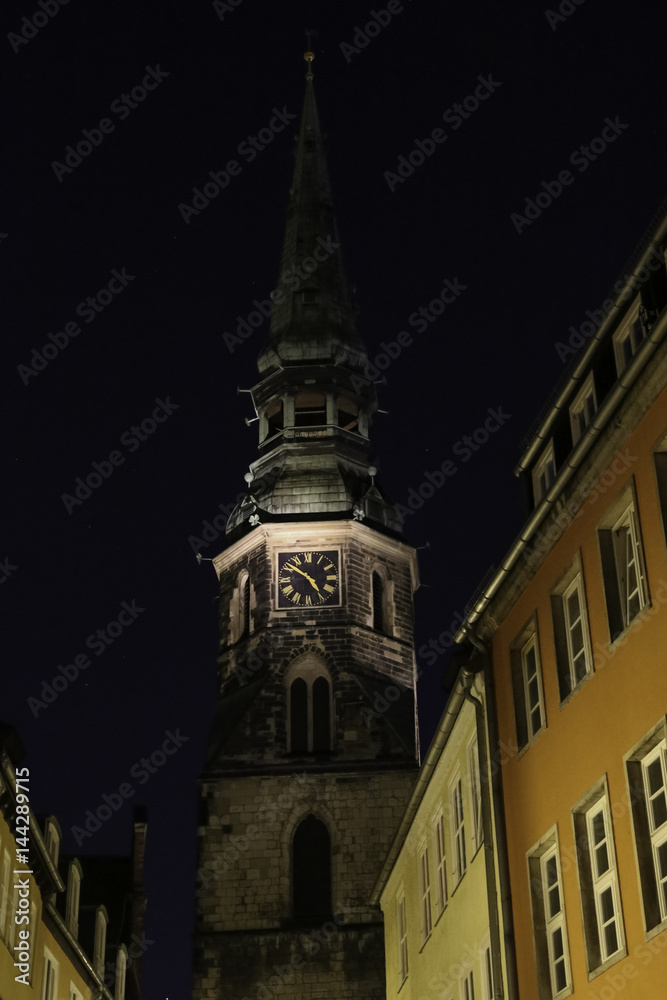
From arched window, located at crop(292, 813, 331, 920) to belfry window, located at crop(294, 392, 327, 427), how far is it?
17.8 metres

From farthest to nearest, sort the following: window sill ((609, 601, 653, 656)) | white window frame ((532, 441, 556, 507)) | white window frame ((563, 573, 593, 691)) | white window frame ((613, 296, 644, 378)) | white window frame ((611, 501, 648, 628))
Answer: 1. white window frame ((532, 441, 556, 507))
2. white window frame ((613, 296, 644, 378))
3. white window frame ((563, 573, 593, 691))
4. white window frame ((611, 501, 648, 628))
5. window sill ((609, 601, 653, 656))

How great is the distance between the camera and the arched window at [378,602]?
54.7 metres

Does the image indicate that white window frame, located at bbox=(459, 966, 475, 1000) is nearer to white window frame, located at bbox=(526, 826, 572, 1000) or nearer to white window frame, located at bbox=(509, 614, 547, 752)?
white window frame, located at bbox=(526, 826, 572, 1000)

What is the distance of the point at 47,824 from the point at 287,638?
903 inches

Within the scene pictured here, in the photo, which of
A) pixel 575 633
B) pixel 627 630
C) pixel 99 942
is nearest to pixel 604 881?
pixel 627 630

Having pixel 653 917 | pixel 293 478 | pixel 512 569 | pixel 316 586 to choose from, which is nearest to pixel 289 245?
pixel 293 478

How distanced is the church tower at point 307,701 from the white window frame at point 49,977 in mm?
17328

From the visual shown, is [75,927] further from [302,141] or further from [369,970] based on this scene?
[302,141]

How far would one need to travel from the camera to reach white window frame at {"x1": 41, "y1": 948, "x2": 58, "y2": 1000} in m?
28.1

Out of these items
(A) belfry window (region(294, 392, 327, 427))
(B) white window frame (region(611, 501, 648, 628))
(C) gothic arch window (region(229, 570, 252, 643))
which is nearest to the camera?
(B) white window frame (region(611, 501, 648, 628))

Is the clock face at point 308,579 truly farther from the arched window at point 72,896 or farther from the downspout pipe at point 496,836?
the downspout pipe at point 496,836

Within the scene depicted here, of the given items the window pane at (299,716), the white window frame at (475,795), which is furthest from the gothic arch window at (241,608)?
the white window frame at (475,795)

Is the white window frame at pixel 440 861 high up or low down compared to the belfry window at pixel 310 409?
down

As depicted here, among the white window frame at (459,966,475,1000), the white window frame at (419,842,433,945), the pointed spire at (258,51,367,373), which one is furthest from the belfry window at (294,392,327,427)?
the white window frame at (459,966,475,1000)
